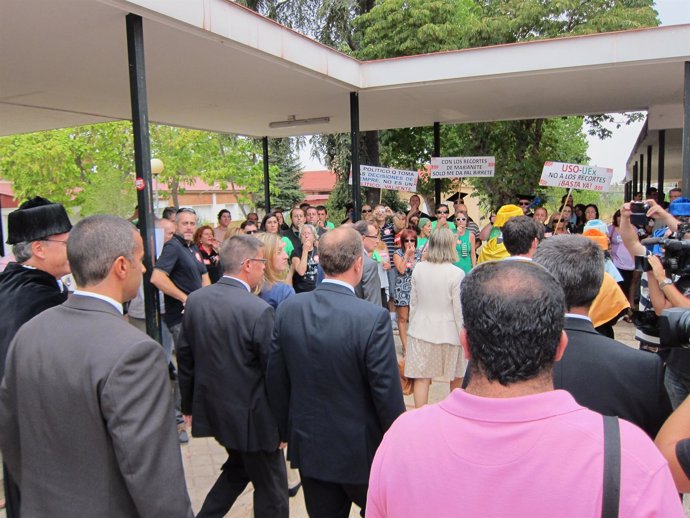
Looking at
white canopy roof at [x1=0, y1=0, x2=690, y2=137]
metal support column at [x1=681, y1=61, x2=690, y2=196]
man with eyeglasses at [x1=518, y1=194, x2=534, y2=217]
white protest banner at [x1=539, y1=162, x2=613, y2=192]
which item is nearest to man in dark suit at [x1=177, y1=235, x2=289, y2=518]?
white canopy roof at [x1=0, y1=0, x2=690, y2=137]

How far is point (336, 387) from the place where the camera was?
8.69 feet

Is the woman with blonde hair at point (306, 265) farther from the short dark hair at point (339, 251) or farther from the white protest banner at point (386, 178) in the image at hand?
the short dark hair at point (339, 251)

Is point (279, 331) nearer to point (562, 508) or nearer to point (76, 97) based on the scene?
point (562, 508)

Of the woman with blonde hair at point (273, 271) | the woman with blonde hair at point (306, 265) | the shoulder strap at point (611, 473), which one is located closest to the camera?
the shoulder strap at point (611, 473)

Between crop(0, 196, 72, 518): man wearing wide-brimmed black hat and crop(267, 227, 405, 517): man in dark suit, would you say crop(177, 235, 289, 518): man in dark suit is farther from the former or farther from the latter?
crop(0, 196, 72, 518): man wearing wide-brimmed black hat

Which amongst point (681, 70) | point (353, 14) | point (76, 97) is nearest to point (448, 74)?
point (681, 70)

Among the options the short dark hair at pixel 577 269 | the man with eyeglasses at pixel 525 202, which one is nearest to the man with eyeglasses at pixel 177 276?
the short dark hair at pixel 577 269

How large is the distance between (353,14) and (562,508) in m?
21.3

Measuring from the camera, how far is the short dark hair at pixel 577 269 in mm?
2131

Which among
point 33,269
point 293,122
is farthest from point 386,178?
point 33,269

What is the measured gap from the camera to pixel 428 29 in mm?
17188

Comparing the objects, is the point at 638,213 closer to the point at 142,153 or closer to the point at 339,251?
the point at 339,251

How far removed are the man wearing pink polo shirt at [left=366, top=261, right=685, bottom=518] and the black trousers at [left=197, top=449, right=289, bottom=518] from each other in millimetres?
1987

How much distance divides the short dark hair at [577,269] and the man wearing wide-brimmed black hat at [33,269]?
226 cm
